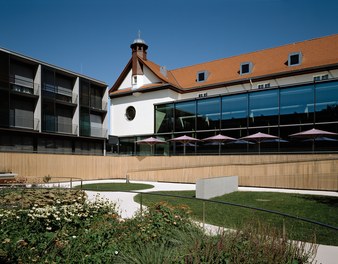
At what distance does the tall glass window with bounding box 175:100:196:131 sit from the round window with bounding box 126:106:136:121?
9147mm

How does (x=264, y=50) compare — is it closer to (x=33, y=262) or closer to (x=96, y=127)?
(x=96, y=127)

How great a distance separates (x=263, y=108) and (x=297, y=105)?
117 inches

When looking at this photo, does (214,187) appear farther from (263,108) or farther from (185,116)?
(185,116)

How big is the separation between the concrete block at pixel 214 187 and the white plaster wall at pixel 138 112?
63.7ft

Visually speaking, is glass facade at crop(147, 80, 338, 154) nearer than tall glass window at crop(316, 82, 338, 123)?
No

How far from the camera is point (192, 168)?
22.2 m

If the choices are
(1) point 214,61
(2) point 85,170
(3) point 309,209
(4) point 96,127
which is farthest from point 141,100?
(3) point 309,209

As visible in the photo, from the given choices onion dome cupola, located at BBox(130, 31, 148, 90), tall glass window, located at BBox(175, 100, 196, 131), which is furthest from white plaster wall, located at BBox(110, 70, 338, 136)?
tall glass window, located at BBox(175, 100, 196, 131)

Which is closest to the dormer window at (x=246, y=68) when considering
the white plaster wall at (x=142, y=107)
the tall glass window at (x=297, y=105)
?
the white plaster wall at (x=142, y=107)

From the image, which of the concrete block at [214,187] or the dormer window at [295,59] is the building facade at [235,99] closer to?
the dormer window at [295,59]

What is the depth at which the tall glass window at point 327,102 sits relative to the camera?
73.4 feet

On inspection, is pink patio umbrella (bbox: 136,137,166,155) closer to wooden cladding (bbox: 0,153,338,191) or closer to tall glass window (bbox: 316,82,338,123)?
wooden cladding (bbox: 0,153,338,191)

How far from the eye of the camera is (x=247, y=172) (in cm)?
1992

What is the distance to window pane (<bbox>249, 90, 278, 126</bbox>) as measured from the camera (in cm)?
2522
